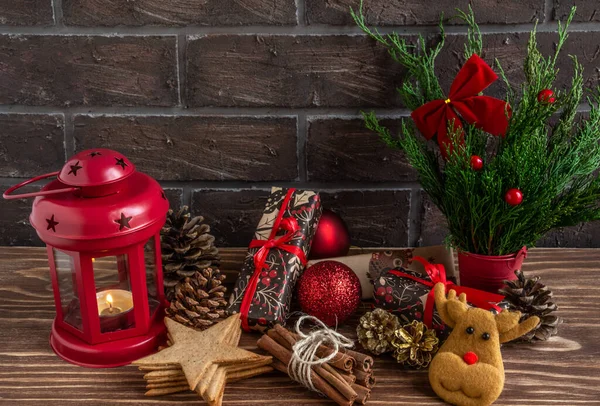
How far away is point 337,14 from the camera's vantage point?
3.58 ft

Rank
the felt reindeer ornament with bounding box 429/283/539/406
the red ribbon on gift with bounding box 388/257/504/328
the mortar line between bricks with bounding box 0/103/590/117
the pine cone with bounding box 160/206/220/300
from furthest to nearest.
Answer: the mortar line between bricks with bounding box 0/103/590/117
the pine cone with bounding box 160/206/220/300
the red ribbon on gift with bounding box 388/257/504/328
the felt reindeer ornament with bounding box 429/283/539/406

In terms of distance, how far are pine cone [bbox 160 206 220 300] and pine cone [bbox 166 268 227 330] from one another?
1.8 inches

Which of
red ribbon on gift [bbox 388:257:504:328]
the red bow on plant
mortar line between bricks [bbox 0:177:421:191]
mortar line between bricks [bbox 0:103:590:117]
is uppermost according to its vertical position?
the red bow on plant

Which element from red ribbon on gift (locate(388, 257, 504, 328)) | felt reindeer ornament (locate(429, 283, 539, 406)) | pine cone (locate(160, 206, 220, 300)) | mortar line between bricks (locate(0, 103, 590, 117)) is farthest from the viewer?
mortar line between bricks (locate(0, 103, 590, 117))

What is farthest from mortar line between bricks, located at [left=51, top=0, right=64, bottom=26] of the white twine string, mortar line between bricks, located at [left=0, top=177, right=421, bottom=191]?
the white twine string

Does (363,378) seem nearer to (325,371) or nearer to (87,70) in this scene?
(325,371)

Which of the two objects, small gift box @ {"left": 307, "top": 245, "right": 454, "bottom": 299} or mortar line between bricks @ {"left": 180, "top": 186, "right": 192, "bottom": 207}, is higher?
mortar line between bricks @ {"left": 180, "top": 186, "right": 192, "bottom": 207}

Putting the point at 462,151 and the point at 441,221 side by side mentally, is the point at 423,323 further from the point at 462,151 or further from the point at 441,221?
the point at 441,221

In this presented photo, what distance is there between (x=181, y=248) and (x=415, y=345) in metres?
0.39

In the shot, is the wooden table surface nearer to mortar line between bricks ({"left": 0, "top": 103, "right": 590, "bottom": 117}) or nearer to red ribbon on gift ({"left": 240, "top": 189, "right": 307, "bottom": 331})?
red ribbon on gift ({"left": 240, "top": 189, "right": 307, "bottom": 331})

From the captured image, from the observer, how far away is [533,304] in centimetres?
93

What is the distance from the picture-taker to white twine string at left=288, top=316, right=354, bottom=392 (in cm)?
83

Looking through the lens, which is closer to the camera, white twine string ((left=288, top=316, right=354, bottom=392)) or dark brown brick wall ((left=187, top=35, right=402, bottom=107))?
white twine string ((left=288, top=316, right=354, bottom=392))

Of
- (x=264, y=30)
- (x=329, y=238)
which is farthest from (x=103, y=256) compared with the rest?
(x=264, y=30)
